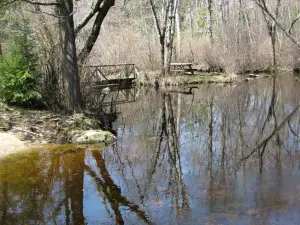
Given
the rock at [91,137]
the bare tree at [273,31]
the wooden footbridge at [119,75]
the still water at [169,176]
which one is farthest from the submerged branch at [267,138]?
the bare tree at [273,31]

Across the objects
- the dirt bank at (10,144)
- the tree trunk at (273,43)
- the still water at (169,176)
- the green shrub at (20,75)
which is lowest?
the still water at (169,176)

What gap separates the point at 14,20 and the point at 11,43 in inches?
28.7

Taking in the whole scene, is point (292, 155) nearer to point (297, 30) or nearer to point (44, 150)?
point (44, 150)

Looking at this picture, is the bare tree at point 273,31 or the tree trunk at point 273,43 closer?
the bare tree at point 273,31

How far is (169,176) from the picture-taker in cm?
690

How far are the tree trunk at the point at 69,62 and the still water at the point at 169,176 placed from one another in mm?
1398

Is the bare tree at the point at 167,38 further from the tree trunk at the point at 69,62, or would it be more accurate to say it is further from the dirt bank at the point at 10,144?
the dirt bank at the point at 10,144

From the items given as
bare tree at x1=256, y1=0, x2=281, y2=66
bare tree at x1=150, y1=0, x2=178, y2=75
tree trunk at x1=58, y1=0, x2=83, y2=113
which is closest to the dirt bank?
tree trunk at x1=58, y1=0, x2=83, y2=113

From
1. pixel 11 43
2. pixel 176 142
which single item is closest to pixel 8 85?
pixel 11 43

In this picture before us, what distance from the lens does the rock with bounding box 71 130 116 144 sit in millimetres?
9203

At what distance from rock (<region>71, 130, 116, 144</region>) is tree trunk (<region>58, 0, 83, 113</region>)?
1.27 metres

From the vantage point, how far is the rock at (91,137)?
920 centimetres

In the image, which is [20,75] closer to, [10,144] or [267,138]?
[10,144]

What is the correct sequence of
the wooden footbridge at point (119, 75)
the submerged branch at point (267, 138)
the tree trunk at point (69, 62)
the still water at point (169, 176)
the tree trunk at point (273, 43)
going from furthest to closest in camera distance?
the tree trunk at point (273, 43) → the wooden footbridge at point (119, 75) → the tree trunk at point (69, 62) → the submerged branch at point (267, 138) → the still water at point (169, 176)
